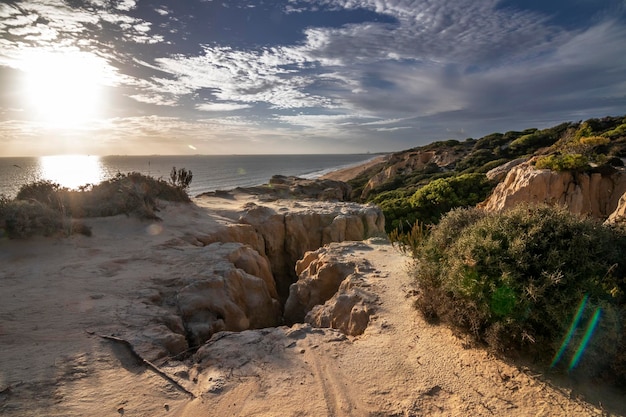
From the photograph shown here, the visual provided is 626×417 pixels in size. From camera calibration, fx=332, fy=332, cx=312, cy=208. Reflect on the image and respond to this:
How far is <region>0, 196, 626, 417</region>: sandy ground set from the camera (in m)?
3.51

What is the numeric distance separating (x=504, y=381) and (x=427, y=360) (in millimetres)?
879

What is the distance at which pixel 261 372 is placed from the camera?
13.8 ft

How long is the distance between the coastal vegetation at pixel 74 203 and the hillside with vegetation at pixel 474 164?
9370 millimetres

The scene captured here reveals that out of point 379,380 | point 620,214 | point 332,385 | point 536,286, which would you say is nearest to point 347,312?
point 379,380

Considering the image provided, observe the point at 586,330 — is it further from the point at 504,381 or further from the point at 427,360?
the point at 427,360

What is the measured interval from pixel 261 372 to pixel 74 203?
10397 mm

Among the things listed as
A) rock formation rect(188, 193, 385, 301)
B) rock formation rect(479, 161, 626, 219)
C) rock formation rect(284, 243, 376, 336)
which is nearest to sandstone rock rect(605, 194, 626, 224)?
rock formation rect(284, 243, 376, 336)

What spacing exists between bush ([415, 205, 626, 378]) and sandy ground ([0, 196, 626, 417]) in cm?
34

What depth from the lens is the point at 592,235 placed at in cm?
420

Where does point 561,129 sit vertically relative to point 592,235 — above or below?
above

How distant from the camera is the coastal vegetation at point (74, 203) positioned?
8.48 m

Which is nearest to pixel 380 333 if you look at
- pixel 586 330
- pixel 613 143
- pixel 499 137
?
pixel 586 330

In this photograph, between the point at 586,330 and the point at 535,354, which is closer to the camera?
the point at 586,330

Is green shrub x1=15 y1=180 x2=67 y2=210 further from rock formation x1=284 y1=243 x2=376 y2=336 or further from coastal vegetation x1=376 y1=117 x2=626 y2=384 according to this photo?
coastal vegetation x1=376 y1=117 x2=626 y2=384
